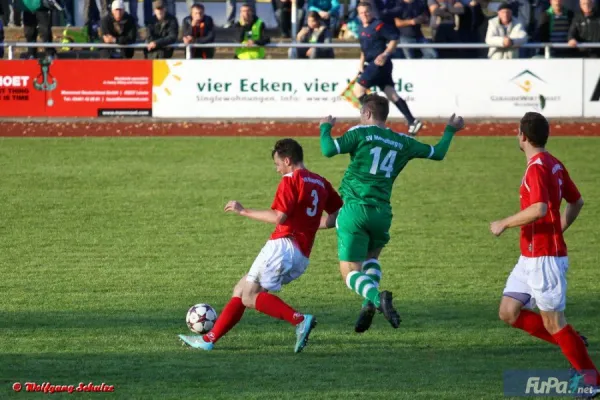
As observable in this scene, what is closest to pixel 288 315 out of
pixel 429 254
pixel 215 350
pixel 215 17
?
pixel 215 350

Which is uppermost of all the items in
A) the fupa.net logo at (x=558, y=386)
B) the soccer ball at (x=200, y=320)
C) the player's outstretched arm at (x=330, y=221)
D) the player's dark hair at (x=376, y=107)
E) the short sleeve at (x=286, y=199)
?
the player's dark hair at (x=376, y=107)

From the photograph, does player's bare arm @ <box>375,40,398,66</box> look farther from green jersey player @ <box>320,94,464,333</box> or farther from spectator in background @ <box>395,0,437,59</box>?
green jersey player @ <box>320,94,464,333</box>

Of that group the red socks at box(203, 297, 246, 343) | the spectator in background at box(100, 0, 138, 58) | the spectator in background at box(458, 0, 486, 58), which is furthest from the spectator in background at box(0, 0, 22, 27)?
the red socks at box(203, 297, 246, 343)

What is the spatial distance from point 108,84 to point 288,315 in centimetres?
1528

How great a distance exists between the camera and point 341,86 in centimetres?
2233

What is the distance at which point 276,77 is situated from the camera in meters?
22.4

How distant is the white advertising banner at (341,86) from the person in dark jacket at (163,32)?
0.75 meters

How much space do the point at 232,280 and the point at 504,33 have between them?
45.7 ft

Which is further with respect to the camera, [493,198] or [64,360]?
[493,198]

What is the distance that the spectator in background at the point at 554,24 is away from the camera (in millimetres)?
23672

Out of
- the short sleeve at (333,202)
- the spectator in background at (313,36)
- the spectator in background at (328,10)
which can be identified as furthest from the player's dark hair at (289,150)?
the spectator in background at (328,10)

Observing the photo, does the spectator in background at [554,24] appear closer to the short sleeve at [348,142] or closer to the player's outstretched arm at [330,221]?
the short sleeve at [348,142]

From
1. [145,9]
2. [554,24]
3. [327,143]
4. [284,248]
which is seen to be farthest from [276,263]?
[145,9]

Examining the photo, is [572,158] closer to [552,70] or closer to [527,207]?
[552,70]
